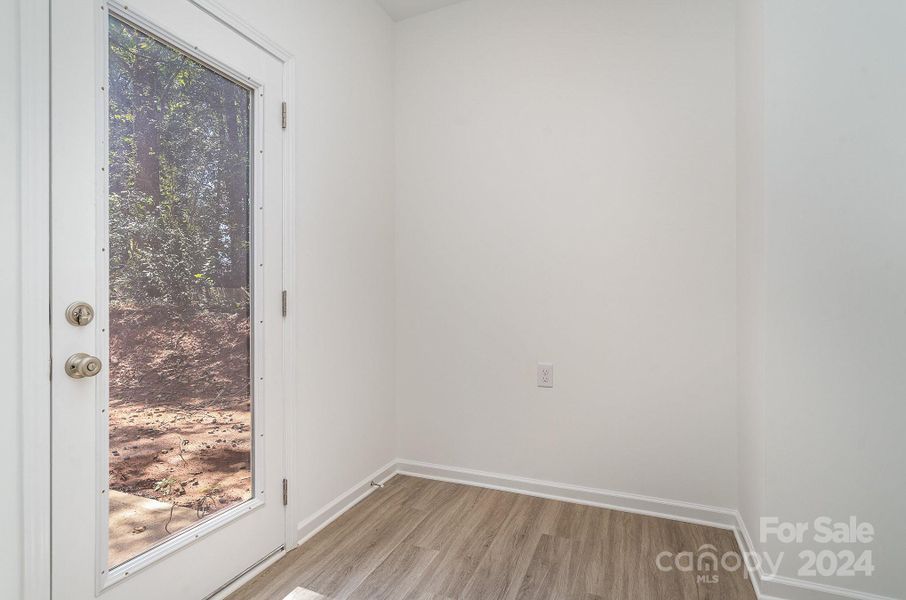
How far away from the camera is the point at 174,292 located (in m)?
1.53

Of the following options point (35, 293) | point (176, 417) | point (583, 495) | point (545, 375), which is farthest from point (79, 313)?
point (583, 495)

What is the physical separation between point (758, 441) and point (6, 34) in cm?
255

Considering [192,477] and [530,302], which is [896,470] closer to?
[530,302]

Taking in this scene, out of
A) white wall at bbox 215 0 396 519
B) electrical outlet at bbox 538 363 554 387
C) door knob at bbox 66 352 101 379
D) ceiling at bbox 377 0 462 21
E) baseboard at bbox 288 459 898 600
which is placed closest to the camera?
door knob at bbox 66 352 101 379

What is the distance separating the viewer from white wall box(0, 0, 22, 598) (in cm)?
110

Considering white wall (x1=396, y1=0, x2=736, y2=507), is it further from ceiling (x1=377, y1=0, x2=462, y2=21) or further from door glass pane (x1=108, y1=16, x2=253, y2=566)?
door glass pane (x1=108, y1=16, x2=253, y2=566)

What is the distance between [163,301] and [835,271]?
2.23 meters

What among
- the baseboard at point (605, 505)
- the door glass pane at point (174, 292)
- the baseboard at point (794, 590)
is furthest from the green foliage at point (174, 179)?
the baseboard at point (794, 590)

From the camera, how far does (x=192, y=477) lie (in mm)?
1587

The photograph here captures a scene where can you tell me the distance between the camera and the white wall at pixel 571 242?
2.18m

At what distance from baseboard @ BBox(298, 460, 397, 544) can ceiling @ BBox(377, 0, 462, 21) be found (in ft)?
8.67

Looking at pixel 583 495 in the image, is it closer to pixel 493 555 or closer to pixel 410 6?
pixel 493 555

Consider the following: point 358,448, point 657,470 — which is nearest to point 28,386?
point 358,448

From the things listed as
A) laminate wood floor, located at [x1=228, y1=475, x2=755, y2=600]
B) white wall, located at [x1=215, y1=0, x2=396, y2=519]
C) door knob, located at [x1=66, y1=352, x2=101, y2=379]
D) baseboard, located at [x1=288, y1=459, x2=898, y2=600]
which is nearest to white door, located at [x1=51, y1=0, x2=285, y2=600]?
door knob, located at [x1=66, y1=352, x2=101, y2=379]
